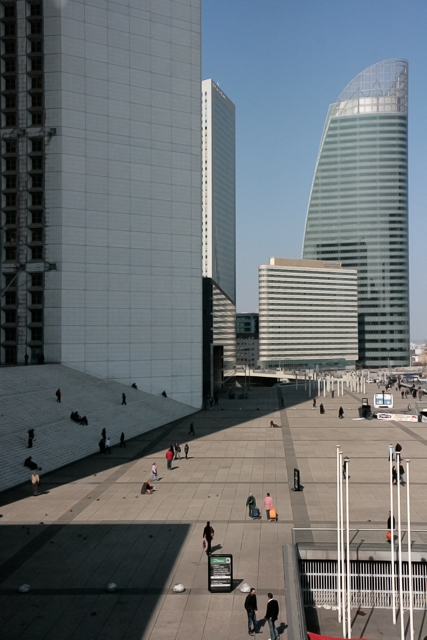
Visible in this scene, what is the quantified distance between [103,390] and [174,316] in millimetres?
15634

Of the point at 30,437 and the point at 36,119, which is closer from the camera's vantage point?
the point at 30,437

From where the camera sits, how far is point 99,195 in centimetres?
6988

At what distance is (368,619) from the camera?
19906mm

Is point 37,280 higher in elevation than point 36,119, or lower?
lower

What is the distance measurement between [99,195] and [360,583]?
188 ft

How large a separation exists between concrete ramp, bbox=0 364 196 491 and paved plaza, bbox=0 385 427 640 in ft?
6.83

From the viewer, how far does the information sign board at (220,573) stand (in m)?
18.1

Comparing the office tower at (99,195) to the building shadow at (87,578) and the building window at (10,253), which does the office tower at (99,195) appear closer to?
the building window at (10,253)

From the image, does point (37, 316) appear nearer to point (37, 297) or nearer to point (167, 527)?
point (37, 297)

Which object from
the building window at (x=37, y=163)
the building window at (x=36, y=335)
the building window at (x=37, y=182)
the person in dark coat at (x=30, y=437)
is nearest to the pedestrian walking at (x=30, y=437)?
the person in dark coat at (x=30, y=437)

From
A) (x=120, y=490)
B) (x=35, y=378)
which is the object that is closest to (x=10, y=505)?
(x=120, y=490)

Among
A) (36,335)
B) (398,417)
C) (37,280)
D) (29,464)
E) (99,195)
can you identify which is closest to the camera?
(29,464)

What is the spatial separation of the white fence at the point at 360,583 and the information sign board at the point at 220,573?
13.2 ft

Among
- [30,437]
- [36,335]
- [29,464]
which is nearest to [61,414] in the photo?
[30,437]
